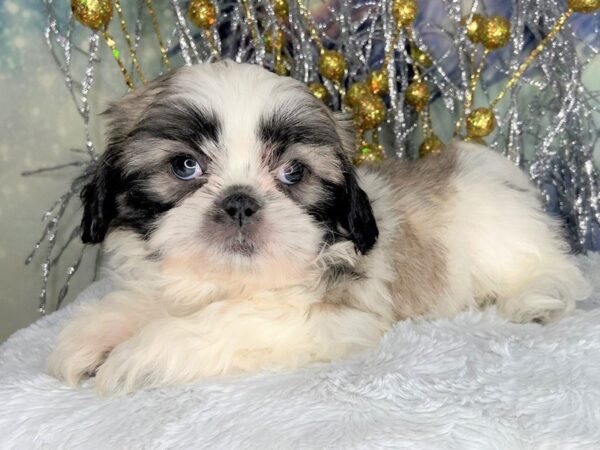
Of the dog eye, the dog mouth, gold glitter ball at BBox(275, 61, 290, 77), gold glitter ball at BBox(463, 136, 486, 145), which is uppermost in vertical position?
gold glitter ball at BBox(275, 61, 290, 77)

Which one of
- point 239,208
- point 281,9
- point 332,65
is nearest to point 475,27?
point 332,65

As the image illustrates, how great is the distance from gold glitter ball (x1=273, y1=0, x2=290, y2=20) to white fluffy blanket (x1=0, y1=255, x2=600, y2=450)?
1192 millimetres

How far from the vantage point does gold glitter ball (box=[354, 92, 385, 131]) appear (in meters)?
2.25

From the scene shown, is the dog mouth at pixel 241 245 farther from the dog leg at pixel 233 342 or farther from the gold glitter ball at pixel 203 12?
the gold glitter ball at pixel 203 12

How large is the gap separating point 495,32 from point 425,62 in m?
0.30

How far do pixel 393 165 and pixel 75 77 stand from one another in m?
1.27

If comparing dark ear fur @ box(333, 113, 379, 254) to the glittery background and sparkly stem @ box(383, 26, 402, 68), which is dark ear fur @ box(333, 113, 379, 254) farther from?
the glittery background

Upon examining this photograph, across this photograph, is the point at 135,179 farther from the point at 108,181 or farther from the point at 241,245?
the point at 241,245

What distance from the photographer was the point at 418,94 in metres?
2.36

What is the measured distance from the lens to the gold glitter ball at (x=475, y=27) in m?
2.24

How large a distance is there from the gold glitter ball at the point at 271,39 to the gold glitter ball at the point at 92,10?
475 millimetres

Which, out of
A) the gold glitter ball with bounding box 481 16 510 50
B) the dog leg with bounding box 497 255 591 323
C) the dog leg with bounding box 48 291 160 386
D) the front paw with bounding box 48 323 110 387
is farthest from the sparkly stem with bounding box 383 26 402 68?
the front paw with bounding box 48 323 110 387

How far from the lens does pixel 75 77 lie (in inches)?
106

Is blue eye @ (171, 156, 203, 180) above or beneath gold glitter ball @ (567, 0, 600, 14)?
beneath
